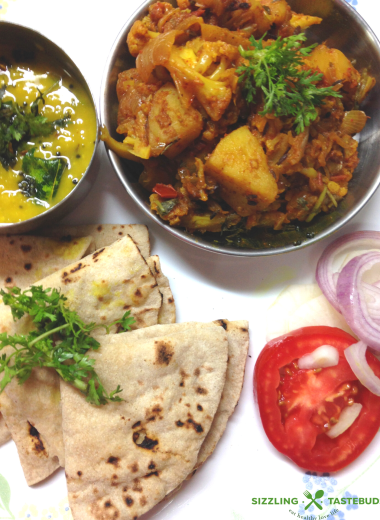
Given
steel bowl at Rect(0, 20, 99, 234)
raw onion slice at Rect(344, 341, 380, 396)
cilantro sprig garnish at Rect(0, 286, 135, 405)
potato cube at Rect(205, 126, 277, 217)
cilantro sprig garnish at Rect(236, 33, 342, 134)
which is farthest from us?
raw onion slice at Rect(344, 341, 380, 396)

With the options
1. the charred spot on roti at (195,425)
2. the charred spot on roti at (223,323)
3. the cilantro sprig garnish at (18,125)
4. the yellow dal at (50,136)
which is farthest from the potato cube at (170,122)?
the charred spot on roti at (195,425)

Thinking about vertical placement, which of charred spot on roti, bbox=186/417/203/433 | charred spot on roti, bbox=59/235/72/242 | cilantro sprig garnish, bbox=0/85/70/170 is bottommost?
charred spot on roti, bbox=186/417/203/433

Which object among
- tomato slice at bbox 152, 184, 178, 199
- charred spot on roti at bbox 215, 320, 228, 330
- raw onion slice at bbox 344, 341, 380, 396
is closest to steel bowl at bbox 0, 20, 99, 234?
tomato slice at bbox 152, 184, 178, 199

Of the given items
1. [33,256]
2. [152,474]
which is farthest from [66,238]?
[152,474]

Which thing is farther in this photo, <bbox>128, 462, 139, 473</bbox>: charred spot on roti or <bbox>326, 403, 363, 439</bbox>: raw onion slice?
<bbox>326, 403, 363, 439</bbox>: raw onion slice

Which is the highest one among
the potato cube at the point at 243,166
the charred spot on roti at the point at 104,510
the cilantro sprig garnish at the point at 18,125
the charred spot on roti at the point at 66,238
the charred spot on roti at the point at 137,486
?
the potato cube at the point at 243,166

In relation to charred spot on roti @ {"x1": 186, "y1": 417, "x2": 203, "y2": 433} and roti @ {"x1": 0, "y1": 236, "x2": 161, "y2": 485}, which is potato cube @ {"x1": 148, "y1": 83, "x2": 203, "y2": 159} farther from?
charred spot on roti @ {"x1": 186, "y1": 417, "x2": 203, "y2": 433}

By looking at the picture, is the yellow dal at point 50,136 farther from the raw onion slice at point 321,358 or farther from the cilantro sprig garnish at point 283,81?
the raw onion slice at point 321,358
